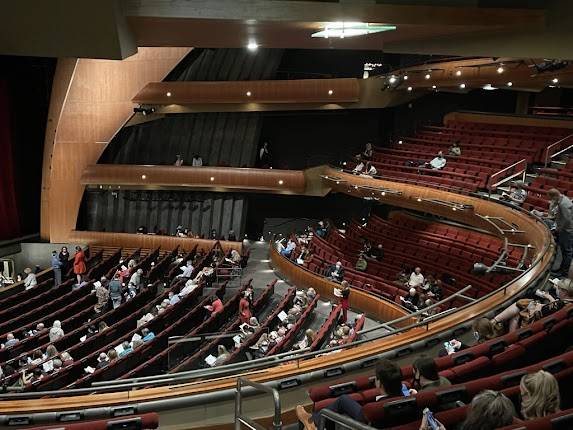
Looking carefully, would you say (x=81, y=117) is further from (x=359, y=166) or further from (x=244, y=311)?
(x=244, y=311)

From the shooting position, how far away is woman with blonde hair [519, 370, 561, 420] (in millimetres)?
2174

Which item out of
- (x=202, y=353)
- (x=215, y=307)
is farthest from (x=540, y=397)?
(x=215, y=307)

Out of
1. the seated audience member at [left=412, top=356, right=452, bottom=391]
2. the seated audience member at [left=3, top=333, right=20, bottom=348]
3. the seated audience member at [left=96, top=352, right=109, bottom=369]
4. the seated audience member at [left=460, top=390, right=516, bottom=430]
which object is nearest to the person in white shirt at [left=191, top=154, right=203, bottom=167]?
the seated audience member at [left=3, top=333, right=20, bottom=348]

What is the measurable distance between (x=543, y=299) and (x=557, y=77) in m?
Result: 5.31

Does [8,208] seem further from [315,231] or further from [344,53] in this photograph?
[344,53]

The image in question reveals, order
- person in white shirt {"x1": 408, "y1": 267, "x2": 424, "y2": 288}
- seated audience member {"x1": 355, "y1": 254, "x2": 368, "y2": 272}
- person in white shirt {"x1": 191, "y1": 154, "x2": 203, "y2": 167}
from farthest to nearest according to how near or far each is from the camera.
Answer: person in white shirt {"x1": 191, "y1": 154, "x2": 203, "y2": 167}
seated audience member {"x1": 355, "y1": 254, "x2": 368, "y2": 272}
person in white shirt {"x1": 408, "y1": 267, "x2": 424, "y2": 288}

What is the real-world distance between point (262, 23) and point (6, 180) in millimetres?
8476

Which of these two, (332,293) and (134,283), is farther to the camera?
(134,283)

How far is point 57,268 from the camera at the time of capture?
10039 mm

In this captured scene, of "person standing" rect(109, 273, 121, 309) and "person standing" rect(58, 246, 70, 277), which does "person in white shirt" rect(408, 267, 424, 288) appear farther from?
"person standing" rect(58, 246, 70, 277)

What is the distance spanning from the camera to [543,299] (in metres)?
4.04

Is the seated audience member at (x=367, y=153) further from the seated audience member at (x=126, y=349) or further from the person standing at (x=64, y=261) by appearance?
the seated audience member at (x=126, y=349)

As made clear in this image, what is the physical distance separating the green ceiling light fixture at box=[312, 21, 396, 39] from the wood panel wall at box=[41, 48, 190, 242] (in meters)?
7.38

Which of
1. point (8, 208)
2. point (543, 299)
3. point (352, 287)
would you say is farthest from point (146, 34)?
point (8, 208)
